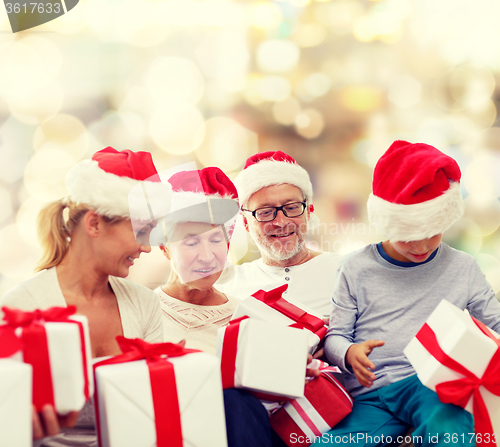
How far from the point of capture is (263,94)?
2385 millimetres

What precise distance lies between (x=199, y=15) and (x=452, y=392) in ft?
6.42

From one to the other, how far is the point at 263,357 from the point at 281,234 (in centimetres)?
65

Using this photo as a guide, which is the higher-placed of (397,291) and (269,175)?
(269,175)

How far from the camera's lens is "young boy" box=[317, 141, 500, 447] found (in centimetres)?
123

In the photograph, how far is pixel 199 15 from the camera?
2.25m

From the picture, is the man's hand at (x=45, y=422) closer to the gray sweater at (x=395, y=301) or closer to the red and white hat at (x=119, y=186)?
the red and white hat at (x=119, y=186)

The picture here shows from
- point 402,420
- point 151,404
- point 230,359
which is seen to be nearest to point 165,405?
point 151,404

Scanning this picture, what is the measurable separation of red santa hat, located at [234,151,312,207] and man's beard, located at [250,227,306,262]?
0.49 feet

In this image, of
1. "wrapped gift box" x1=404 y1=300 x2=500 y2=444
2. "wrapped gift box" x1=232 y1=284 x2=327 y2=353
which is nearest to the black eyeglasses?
"wrapped gift box" x1=232 y1=284 x2=327 y2=353

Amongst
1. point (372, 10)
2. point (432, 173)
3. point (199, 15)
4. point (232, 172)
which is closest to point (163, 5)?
point (199, 15)

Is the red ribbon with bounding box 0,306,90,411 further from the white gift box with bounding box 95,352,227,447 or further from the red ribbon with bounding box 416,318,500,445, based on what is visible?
the red ribbon with bounding box 416,318,500,445

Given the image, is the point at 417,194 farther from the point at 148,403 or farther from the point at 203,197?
the point at 148,403

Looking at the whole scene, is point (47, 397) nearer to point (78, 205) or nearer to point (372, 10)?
point (78, 205)
